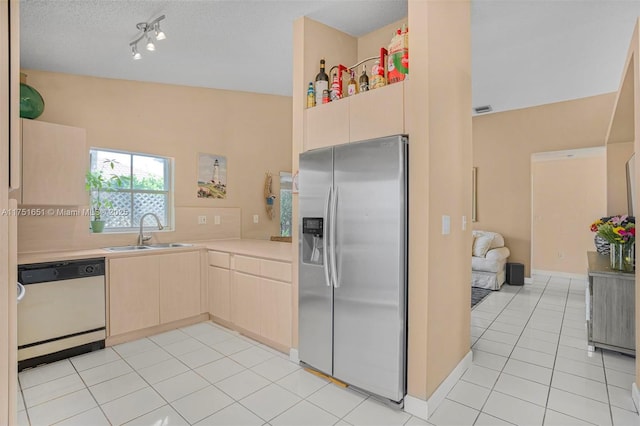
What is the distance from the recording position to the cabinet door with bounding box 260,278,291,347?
275 centimetres

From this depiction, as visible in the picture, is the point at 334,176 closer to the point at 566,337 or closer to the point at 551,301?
the point at 566,337

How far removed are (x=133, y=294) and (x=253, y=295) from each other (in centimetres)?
115

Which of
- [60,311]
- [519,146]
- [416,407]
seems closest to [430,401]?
[416,407]

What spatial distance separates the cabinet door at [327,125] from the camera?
2365mm

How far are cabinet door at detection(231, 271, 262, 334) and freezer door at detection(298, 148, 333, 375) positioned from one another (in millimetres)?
620

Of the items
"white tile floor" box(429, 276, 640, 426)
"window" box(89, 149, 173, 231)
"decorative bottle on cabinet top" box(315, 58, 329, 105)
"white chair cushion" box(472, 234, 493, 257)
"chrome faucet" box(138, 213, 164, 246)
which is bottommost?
"white tile floor" box(429, 276, 640, 426)

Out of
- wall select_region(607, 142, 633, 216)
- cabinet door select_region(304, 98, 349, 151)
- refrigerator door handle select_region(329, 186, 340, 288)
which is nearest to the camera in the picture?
refrigerator door handle select_region(329, 186, 340, 288)

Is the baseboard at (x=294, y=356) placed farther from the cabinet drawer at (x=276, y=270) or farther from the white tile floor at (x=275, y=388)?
the cabinet drawer at (x=276, y=270)

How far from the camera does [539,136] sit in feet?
18.1

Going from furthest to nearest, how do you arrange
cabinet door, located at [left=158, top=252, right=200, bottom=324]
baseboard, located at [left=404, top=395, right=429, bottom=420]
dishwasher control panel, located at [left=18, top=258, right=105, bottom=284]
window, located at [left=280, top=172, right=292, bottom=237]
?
window, located at [left=280, top=172, right=292, bottom=237] → cabinet door, located at [left=158, top=252, right=200, bottom=324] → dishwasher control panel, located at [left=18, top=258, right=105, bottom=284] → baseboard, located at [left=404, top=395, right=429, bottom=420]

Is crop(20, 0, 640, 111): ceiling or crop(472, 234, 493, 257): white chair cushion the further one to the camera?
crop(472, 234, 493, 257): white chair cushion

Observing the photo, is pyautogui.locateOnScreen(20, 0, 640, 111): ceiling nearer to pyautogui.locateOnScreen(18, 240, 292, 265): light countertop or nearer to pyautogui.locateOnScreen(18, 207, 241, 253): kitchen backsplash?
pyautogui.locateOnScreen(18, 207, 241, 253): kitchen backsplash

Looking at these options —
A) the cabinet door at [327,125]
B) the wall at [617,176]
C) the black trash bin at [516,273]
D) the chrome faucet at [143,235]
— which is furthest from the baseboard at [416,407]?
the wall at [617,176]

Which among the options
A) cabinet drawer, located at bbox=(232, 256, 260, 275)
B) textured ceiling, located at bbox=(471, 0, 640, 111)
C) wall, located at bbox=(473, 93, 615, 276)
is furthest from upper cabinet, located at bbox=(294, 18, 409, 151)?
wall, located at bbox=(473, 93, 615, 276)
